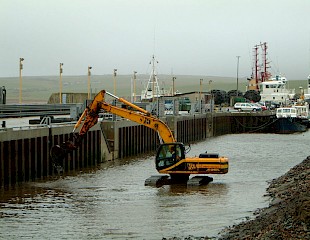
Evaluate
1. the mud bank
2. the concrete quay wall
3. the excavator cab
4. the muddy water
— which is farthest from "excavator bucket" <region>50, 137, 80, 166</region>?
the mud bank

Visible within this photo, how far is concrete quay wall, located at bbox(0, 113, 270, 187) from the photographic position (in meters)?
30.0

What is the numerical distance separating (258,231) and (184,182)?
1403 centimetres

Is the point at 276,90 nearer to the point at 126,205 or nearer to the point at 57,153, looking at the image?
the point at 57,153

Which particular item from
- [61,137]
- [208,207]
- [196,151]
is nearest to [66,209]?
[208,207]

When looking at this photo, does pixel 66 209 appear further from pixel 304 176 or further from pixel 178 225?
pixel 304 176

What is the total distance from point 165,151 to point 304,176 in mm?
6487

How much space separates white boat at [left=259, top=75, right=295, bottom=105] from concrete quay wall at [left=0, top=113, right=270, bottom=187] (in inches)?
1515

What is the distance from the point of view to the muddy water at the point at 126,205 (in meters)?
19.3

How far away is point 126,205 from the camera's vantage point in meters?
24.3

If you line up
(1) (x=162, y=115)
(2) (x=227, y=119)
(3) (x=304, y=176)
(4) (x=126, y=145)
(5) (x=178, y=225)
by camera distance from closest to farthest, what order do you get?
1. (5) (x=178, y=225)
2. (3) (x=304, y=176)
3. (4) (x=126, y=145)
4. (1) (x=162, y=115)
5. (2) (x=227, y=119)

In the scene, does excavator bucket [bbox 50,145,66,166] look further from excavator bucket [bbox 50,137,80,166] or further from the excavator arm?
the excavator arm

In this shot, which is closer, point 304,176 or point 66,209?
point 66,209

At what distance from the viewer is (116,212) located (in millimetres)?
22594

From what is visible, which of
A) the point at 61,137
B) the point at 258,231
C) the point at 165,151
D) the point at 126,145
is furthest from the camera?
the point at 126,145
